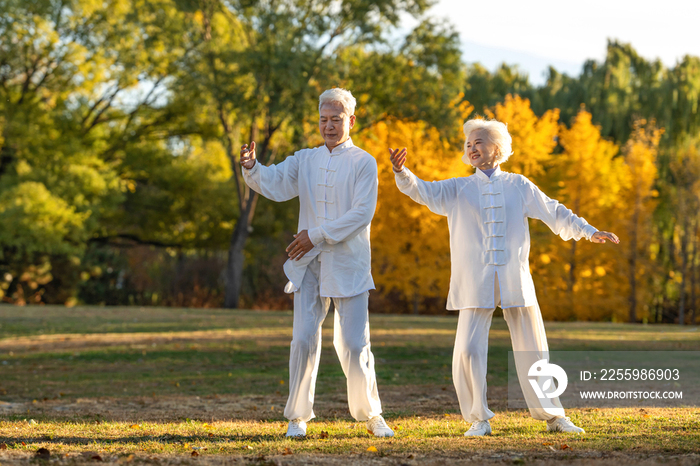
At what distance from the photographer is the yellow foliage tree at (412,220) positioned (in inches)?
989

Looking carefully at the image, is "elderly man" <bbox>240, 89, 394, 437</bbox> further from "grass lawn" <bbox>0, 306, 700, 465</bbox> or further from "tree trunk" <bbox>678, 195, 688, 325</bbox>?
"tree trunk" <bbox>678, 195, 688, 325</bbox>

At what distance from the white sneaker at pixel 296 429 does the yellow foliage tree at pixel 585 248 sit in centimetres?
2254

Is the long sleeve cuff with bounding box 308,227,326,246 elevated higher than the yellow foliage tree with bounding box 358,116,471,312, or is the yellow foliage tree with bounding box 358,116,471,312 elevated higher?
the yellow foliage tree with bounding box 358,116,471,312

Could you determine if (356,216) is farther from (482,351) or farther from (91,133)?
(91,133)

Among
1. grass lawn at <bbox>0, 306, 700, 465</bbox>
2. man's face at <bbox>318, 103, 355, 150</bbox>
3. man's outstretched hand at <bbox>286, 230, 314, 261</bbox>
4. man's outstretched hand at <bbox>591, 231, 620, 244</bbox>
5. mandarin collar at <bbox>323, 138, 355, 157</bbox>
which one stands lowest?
grass lawn at <bbox>0, 306, 700, 465</bbox>

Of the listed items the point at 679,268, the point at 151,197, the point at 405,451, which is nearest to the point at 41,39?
the point at 151,197

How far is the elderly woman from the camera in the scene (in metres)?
5.23

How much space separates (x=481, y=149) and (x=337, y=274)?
1.44 m

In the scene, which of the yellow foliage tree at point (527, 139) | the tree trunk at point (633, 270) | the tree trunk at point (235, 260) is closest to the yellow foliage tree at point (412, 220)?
the yellow foliage tree at point (527, 139)

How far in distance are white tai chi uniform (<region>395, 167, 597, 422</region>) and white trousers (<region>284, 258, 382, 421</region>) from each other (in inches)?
26.4

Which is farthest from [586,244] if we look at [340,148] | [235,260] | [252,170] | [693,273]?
[252,170]

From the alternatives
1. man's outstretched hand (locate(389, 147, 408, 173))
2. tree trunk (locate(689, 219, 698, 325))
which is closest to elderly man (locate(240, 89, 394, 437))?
man's outstretched hand (locate(389, 147, 408, 173))

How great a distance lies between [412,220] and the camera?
86.2 feet

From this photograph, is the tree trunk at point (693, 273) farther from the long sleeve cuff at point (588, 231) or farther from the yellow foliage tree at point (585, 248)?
the long sleeve cuff at point (588, 231)
